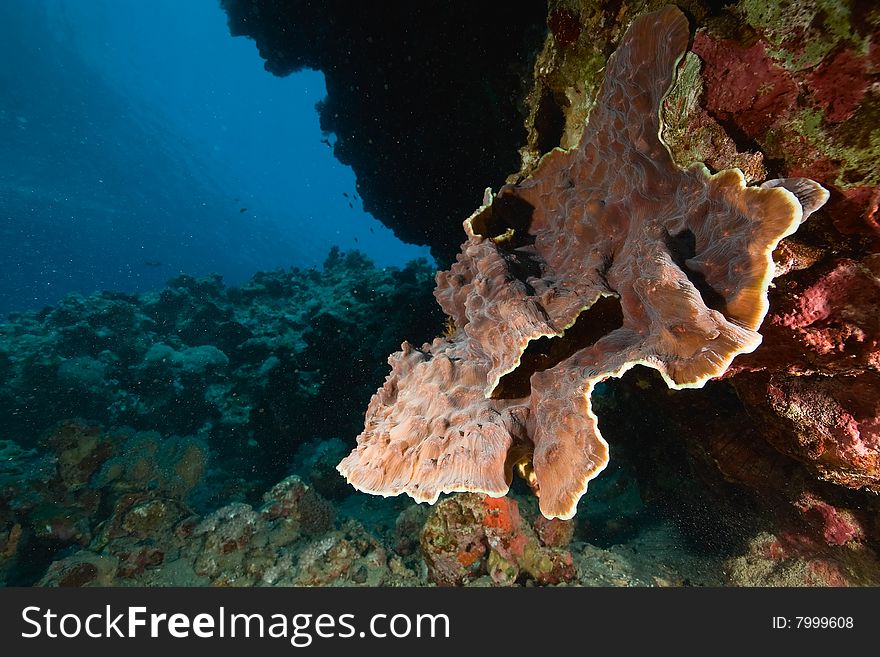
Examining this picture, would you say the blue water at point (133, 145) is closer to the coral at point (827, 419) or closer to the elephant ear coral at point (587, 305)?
the elephant ear coral at point (587, 305)

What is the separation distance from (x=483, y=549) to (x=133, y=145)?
77.9 m

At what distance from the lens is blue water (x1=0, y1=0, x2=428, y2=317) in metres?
45.4

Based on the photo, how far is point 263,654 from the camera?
9.66ft

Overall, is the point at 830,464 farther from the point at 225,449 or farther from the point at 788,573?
the point at 225,449

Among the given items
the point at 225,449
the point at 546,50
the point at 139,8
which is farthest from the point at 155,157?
the point at 546,50

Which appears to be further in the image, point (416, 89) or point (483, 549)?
point (416, 89)

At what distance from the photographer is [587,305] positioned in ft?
6.80

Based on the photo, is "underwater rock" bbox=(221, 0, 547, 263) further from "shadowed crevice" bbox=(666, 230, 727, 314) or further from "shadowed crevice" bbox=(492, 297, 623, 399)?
"shadowed crevice" bbox=(492, 297, 623, 399)

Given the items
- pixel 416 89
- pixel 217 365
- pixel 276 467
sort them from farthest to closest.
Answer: pixel 217 365 < pixel 276 467 < pixel 416 89

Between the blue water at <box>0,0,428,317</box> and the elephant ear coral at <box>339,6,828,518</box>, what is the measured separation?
83.3 ft

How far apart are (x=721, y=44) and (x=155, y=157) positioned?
3212 inches

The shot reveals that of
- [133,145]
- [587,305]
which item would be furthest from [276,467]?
[133,145]

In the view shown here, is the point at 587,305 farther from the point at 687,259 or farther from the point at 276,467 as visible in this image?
the point at 276,467

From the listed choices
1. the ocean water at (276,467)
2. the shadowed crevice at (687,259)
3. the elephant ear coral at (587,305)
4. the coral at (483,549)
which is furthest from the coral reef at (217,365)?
the shadowed crevice at (687,259)
